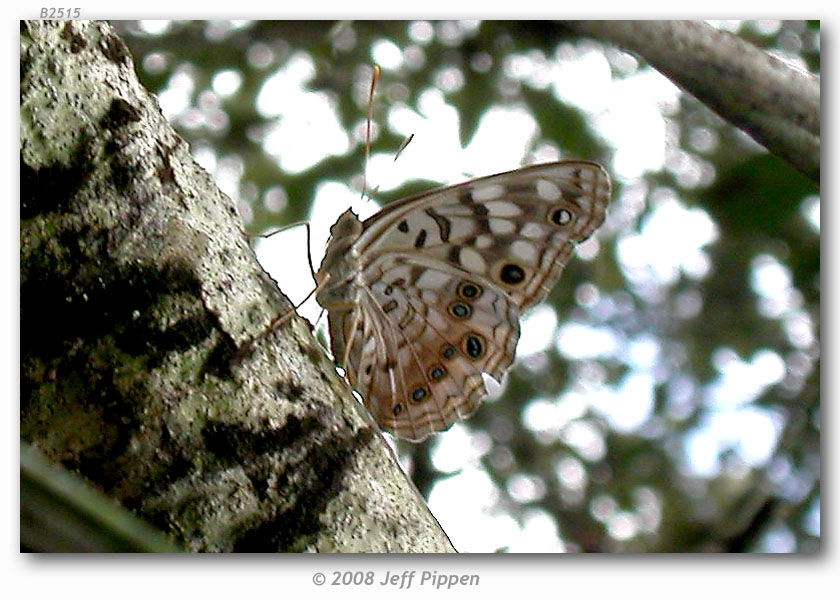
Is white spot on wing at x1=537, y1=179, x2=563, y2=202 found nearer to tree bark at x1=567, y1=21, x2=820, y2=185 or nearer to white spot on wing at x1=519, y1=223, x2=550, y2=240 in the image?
white spot on wing at x1=519, y1=223, x2=550, y2=240

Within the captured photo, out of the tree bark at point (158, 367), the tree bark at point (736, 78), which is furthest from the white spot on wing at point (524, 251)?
the tree bark at point (158, 367)

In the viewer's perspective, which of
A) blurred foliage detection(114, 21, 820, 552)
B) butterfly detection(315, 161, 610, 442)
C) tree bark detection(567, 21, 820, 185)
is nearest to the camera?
tree bark detection(567, 21, 820, 185)

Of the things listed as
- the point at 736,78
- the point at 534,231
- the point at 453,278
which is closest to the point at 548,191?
the point at 534,231

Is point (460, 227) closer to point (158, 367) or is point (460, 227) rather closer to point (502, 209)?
point (502, 209)

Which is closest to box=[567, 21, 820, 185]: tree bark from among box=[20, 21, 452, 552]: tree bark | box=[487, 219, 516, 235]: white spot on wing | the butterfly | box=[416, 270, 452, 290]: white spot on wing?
the butterfly

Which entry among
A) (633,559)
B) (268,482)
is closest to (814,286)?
(633,559)

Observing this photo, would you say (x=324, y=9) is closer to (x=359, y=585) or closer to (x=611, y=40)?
(x=611, y=40)
